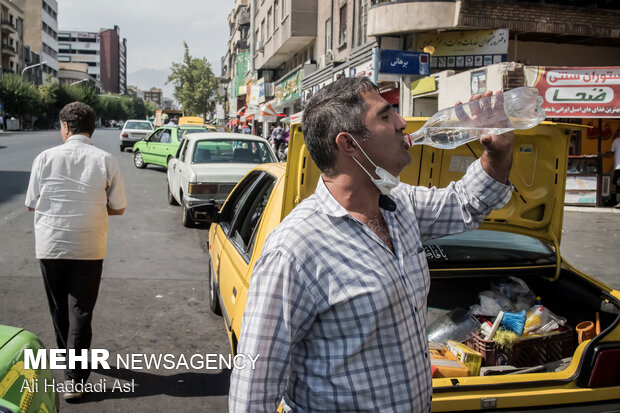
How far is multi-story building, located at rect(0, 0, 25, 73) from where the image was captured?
7362cm

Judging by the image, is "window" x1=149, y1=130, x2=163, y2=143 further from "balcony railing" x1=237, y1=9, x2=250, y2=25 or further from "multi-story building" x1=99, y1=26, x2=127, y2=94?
"multi-story building" x1=99, y1=26, x2=127, y2=94

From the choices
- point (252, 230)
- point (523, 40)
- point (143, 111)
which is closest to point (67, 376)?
point (252, 230)

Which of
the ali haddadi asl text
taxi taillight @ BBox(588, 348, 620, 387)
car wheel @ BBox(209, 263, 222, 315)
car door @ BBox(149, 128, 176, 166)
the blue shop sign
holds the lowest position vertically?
the ali haddadi asl text

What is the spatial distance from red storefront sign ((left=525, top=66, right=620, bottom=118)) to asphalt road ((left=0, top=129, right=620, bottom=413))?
2386mm

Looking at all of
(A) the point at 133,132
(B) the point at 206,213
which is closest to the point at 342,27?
(A) the point at 133,132

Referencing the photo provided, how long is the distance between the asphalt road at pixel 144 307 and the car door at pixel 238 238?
537 millimetres

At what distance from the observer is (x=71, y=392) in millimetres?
3662

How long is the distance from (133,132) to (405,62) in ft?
55.8

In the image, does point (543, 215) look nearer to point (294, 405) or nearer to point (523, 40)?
point (294, 405)

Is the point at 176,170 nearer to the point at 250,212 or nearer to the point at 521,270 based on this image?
the point at 250,212

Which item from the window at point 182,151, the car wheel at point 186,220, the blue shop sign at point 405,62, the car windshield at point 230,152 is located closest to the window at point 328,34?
the blue shop sign at point 405,62

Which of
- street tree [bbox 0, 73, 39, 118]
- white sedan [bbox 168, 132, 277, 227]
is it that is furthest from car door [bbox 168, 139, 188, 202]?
street tree [bbox 0, 73, 39, 118]

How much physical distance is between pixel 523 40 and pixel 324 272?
17.7m

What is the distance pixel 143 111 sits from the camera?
169125mm
